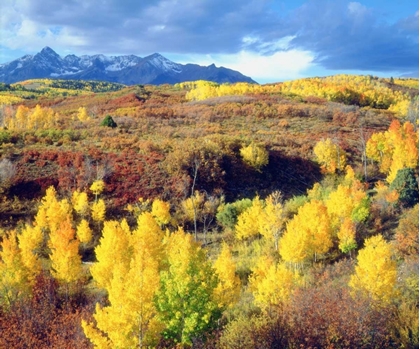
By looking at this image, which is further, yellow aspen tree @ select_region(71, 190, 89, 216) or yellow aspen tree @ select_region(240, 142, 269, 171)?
yellow aspen tree @ select_region(240, 142, 269, 171)

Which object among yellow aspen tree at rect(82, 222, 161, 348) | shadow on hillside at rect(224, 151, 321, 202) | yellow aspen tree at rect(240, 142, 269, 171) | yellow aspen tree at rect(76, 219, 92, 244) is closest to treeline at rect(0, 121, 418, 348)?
yellow aspen tree at rect(82, 222, 161, 348)

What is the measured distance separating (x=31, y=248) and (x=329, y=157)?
157ft

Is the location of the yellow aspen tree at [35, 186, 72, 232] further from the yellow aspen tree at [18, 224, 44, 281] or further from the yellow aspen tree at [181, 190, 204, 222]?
the yellow aspen tree at [181, 190, 204, 222]

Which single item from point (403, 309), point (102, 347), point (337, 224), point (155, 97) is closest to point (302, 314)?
point (403, 309)

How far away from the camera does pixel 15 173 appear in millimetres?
51844

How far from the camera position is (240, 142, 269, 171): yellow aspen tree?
6266 cm

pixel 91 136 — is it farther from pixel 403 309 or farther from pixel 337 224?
pixel 403 309

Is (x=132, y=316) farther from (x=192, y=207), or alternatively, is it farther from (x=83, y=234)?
(x=192, y=207)

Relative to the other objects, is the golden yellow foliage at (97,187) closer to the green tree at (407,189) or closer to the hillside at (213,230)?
the hillside at (213,230)

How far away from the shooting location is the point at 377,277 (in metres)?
24.2

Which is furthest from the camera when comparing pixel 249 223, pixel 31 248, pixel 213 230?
pixel 213 230

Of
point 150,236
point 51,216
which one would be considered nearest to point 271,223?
point 150,236

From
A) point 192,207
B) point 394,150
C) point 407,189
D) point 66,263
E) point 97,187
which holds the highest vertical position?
point 394,150

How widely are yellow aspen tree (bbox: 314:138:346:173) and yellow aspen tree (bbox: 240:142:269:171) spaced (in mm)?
9720
